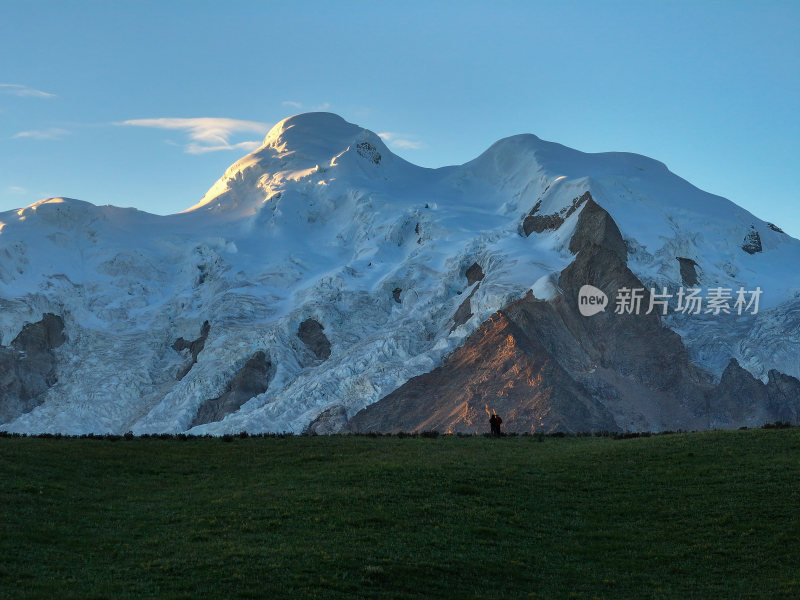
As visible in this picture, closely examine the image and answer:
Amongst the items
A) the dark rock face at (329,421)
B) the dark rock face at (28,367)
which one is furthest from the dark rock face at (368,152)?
the dark rock face at (329,421)

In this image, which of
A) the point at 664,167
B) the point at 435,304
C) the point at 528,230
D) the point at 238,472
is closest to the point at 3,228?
the point at 435,304

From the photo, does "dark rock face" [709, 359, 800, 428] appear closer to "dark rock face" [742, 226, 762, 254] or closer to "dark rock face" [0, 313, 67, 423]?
"dark rock face" [742, 226, 762, 254]

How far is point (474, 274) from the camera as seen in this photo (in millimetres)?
147000

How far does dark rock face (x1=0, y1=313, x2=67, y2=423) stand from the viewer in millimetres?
139875

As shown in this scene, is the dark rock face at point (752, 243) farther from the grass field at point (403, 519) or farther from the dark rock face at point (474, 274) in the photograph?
the grass field at point (403, 519)

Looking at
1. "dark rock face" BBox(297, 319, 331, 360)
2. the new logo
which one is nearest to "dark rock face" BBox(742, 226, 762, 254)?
the new logo

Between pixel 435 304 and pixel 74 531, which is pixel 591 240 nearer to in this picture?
pixel 435 304

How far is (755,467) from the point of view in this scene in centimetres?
3956

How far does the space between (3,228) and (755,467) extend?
462 ft

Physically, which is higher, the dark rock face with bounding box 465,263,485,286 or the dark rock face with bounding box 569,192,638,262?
the dark rock face with bounding box 569,192,638,262

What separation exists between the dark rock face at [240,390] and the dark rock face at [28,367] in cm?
2276

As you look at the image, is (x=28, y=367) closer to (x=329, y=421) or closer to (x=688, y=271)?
(x=329, y=421)

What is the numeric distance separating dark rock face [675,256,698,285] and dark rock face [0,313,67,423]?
264ft

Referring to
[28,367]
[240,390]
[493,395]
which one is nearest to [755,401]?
[493,395]
